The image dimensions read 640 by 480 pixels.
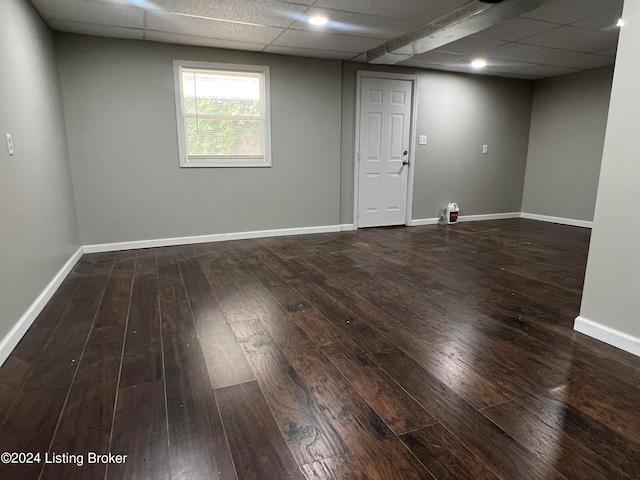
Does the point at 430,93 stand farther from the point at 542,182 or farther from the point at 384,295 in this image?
the point at 384,295

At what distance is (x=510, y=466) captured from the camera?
4.33 feet

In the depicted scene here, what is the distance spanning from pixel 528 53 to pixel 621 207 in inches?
131

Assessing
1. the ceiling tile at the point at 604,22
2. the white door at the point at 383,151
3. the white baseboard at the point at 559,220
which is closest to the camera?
the ceiling tile at the point at 604,22

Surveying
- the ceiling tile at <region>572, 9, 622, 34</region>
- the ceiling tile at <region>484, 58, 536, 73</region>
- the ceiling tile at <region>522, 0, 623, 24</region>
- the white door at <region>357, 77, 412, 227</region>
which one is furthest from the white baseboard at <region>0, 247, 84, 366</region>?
the ceiling tile at <region>484, 58, 536, 73</region>

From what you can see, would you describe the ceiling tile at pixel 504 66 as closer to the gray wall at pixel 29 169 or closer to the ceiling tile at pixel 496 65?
the ceiling tile at pixel 496 65

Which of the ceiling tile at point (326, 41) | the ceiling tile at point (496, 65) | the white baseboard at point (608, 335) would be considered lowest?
the white baseboard at point (608, 335)

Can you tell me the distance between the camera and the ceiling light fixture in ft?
11.0

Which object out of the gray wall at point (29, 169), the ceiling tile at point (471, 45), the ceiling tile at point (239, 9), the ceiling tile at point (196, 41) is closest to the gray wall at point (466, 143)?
the ceiling tile at point (471, 45)

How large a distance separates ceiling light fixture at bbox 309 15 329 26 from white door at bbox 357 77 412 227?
173 centimetres

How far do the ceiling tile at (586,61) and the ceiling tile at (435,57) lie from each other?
1.45 meters

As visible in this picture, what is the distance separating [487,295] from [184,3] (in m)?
3.31

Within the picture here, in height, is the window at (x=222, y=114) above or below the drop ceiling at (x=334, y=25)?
below

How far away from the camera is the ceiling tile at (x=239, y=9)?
3029mm

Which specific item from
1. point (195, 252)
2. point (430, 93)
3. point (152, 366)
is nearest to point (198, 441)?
point (152, 366)
